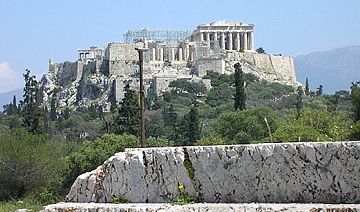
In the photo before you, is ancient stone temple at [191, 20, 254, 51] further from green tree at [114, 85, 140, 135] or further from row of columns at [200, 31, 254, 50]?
green tree at [114, 85, 140, 135]

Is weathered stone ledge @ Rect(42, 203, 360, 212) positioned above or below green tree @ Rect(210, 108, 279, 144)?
above

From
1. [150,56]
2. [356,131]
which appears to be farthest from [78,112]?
[356,131]

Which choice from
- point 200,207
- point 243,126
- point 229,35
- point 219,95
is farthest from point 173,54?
point 200,207

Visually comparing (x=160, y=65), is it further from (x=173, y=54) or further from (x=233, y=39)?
(x=233, y=39)

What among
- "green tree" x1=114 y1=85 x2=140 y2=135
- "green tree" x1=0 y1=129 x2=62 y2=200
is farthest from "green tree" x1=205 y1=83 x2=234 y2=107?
"green tree" x1=0 y1=129 x2=62 y2=200

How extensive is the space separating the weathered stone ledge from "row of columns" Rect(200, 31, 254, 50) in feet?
348

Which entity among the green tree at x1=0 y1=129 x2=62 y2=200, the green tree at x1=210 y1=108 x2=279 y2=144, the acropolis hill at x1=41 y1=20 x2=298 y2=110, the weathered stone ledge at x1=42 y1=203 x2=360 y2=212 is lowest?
the green tree at x1=0 y1=129 x2=62 y2=200

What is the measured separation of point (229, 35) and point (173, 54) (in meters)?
11.6

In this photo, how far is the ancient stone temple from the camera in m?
114

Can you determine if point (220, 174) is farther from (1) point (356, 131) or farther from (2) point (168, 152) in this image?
(1) point (356, 131)

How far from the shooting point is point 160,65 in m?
108

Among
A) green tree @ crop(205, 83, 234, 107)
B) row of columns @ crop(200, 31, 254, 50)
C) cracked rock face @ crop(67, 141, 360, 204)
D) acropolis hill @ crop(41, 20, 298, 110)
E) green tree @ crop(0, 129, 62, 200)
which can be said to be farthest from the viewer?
row of columns @ crop(200, 31, 254, 50)

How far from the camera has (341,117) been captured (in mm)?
33844

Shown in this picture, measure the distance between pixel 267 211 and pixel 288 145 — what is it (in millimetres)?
871
